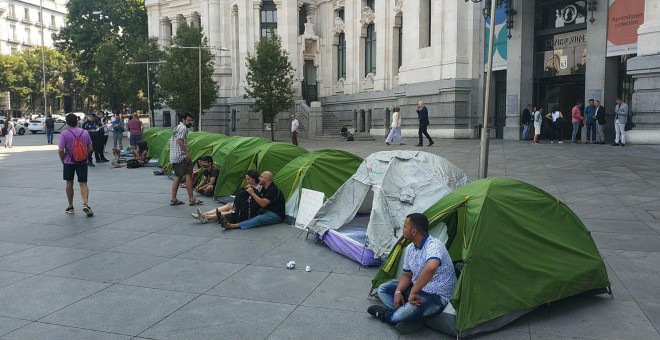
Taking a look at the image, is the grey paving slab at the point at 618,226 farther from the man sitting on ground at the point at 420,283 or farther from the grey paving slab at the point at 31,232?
the grey paving slab at the point at 31,232

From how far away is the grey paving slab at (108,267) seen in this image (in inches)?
284

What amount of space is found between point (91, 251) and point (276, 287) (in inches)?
141

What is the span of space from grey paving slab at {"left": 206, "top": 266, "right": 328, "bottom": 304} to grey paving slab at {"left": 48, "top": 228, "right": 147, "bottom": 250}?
292cm

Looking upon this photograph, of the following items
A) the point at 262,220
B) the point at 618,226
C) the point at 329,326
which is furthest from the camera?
the point at 262,220

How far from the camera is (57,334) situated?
534 cm

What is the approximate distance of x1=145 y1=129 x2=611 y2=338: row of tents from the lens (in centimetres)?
549

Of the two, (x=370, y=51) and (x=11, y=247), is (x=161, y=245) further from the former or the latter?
(x=370, y=51)

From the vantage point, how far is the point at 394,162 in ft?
28.3

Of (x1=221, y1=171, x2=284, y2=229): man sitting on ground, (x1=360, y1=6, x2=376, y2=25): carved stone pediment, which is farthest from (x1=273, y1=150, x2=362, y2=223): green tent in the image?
(x1=360, y1=6, x2=376, y2=25): carved stone pediment

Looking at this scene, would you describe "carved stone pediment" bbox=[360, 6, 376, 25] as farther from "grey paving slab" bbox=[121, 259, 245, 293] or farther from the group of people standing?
"grey paving slab" bbox=[121, 259, 245, 293]

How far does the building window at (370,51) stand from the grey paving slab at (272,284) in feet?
110

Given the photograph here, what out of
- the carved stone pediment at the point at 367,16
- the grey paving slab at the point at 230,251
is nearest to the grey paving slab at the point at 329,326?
the grey paving slab at the point at 230,251

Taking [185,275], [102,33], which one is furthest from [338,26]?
[185,275]

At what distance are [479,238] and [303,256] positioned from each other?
10.9 feet
